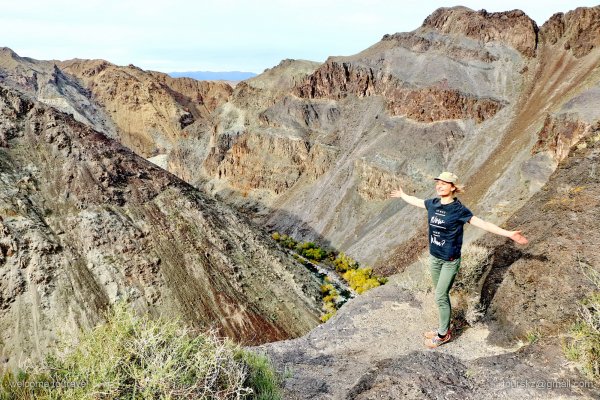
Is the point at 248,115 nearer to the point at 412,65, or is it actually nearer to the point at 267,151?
the point at 267,151

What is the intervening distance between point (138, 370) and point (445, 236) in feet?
14.7

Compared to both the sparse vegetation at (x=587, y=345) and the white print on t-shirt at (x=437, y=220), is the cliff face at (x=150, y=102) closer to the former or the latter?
the white print on t-shirt at (x=437, y=220)

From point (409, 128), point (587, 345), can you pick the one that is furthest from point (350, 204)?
point (587, 345)

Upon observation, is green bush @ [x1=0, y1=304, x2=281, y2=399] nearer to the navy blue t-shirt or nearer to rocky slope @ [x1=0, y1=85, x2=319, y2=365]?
the navy blue t-shirt

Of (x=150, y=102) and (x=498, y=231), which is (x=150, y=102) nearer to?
(x=150, y=102)

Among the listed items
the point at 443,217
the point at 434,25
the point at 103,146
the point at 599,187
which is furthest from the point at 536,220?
the point at 434,25

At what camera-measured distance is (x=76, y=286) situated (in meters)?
21.8

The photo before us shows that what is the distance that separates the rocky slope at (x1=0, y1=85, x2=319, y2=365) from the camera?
69.0ft

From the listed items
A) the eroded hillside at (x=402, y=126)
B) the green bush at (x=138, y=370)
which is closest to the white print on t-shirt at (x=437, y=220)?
the green bush at (x=138, y=370)

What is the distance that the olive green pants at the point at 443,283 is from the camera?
6.30 m

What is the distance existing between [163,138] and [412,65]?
231 feet

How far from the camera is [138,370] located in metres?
4.09

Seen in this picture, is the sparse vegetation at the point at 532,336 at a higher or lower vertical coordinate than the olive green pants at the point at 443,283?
lower

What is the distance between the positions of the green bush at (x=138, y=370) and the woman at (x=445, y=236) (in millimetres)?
3038
